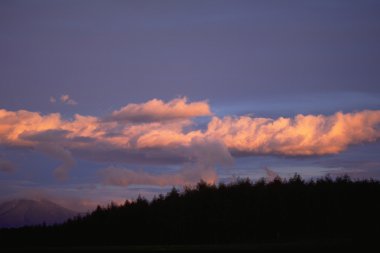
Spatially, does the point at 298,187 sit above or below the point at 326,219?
above

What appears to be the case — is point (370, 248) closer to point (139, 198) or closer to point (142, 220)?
point (142, 220)

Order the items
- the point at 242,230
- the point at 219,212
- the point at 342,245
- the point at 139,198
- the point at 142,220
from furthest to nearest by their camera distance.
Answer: the point at 139,198, the point at 142,220, the point at 219,212, the point at 242,230, the point at 342,245

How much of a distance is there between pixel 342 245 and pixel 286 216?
4216cm

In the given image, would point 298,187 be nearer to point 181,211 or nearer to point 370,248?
point 181,211

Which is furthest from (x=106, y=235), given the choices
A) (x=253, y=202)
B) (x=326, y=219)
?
(x=326, y=219)

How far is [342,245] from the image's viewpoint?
1886 inches

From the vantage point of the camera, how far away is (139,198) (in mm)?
125500

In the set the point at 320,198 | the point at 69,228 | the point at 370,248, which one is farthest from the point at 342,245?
the point at 69,228

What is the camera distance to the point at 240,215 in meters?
94.6

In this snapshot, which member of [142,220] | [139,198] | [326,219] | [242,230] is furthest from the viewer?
[139,198]

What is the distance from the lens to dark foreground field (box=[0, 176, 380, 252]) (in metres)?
84.3

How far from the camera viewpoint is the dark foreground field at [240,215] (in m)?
84.3

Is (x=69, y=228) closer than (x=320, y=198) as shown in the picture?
No

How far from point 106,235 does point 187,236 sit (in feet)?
92.8
